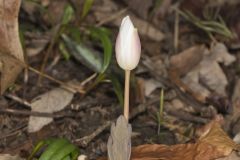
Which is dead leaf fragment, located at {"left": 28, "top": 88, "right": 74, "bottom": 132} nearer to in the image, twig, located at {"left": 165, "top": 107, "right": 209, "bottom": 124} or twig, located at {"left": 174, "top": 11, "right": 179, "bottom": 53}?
twig, located at {"left": 165, "top": 107, "right": 209, "bottom": 124}

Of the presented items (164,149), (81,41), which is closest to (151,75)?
(81,41)

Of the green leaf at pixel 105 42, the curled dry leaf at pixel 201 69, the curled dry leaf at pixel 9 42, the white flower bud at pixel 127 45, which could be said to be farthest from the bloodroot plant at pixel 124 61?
the curled dry leaf at pixel 201 69

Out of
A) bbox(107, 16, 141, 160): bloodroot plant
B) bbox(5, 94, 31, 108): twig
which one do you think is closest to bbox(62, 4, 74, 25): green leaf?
bbox(5, 94, 31, 108): twig

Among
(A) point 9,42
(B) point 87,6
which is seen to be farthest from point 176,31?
(A) point 9,42

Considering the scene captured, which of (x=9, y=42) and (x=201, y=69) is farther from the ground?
(x=201, y=69)

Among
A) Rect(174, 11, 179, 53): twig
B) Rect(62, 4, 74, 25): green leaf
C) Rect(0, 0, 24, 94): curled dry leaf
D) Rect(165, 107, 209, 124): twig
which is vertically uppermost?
Rect(174, 11, 179, 53): twig

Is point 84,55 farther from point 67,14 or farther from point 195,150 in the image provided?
point 195,150
